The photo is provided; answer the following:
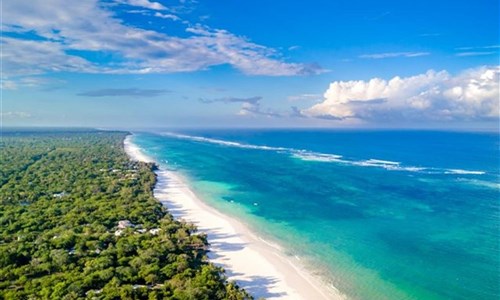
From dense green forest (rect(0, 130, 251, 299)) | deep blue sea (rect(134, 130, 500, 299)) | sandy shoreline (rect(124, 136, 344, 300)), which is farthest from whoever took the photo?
deep blue sea (rect(134, 130, 500, 299))

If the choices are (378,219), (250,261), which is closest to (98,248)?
(250,261)

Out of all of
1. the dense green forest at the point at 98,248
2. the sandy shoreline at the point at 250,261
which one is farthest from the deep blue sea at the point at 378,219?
the dense green forest at the point at 98,248

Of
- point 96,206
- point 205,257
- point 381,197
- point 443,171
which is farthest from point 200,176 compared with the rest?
point 443,171

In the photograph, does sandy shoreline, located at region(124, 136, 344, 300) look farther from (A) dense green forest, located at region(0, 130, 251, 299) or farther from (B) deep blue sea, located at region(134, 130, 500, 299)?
(B) deep blue sea, located at region(134, 130, 500, 299)

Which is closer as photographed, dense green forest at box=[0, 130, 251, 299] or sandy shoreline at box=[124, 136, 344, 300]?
dense green forest at box=[0, 130, 251, 299]

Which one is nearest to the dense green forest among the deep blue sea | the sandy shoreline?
the sandy shoreline

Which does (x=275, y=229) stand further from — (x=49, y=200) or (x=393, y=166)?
(x=393, y=166)
